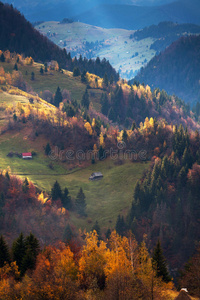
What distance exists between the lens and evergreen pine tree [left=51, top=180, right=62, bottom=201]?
166 m

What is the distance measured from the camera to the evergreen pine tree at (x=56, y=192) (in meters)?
166

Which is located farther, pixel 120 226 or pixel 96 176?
pixel 96 176

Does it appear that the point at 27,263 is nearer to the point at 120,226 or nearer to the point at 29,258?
the point at 29,258

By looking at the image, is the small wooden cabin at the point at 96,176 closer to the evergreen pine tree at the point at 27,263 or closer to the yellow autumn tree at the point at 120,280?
the evergreen pine tree at the point at 27,263

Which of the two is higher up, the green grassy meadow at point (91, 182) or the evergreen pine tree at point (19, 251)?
the evergreen pine tree at point (19, 251)

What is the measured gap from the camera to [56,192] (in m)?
167

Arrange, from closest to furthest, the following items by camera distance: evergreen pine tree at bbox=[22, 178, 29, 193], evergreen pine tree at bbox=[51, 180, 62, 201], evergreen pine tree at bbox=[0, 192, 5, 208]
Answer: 1. evergreen pine tree at bbox=[0, 192, 5, 208]
2. evergreen pine tree at bbox=[22, 178, 29, 193]
3. evergreen pine tree at bbox=[51, 180, 62, 201]

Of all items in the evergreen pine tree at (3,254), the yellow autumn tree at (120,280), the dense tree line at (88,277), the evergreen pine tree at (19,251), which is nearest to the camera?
the yellow autumn tree at (120,280)

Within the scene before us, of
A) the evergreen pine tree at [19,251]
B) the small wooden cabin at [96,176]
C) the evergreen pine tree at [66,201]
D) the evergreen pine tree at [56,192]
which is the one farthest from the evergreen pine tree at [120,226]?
the evergreen pine tree at [19,251]

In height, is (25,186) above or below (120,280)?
below

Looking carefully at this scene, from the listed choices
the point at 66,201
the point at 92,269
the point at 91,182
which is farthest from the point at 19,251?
the point at 91,182

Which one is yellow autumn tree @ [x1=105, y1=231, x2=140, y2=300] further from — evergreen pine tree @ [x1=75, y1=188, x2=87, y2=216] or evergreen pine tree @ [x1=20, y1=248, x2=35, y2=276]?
evergreen pine tree @ [x1=75, y1=188, x2=87, y2=216]

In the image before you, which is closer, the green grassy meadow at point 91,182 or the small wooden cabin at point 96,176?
the green grassy meadow at point 91,182

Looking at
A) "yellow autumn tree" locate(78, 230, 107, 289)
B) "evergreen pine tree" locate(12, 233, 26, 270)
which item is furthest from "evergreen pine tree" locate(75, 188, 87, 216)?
"yellow autumn tree" locate(78, 230, 107, 289)
